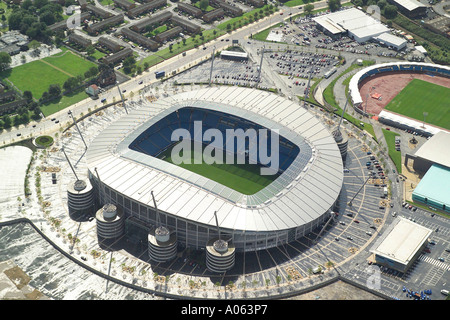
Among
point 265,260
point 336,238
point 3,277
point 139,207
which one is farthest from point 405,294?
point 3,277

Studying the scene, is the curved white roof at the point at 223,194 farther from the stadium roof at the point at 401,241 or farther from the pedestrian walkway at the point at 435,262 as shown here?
the pedestrian walkway at the point at 435,262

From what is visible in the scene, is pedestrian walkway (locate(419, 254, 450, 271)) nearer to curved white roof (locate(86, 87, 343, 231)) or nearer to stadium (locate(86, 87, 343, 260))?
stadium (locate(86, 87, 343, 260))

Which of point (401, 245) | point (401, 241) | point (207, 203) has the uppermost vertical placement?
point (207, 203)

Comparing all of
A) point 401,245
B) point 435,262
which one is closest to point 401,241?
point 401,245

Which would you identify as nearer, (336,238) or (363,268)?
(363,268)

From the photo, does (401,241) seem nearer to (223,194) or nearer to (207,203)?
(223,194)

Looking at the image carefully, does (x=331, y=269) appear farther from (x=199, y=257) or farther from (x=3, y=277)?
(x=3, y=277)

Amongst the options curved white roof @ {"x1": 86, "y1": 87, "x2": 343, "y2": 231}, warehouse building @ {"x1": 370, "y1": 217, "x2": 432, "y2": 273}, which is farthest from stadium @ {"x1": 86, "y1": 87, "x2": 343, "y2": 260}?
warehouse building @ {"x1": 370, "y1": 217, "x2": 432, "y2": 273}

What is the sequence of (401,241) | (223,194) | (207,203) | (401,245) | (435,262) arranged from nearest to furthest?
(207,203) → (401,245) → (435,262) → (401,241) → (223,194)

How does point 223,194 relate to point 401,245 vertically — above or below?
above
